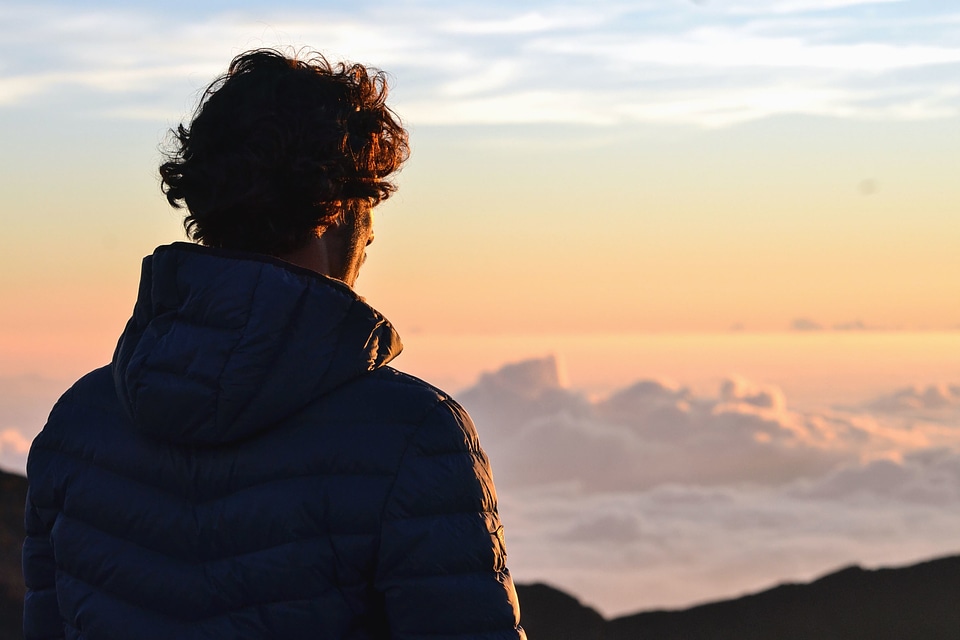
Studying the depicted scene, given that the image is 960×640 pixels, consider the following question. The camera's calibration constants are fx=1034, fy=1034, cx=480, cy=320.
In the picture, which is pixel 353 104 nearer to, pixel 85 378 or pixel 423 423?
pixel 423 423

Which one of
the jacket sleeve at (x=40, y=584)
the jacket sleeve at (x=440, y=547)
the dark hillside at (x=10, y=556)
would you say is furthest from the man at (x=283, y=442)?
the dark hillside at (x=10, y=556)

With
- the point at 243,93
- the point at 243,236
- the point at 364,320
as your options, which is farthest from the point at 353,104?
the point at 364,320

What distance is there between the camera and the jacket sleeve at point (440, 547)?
2037mm

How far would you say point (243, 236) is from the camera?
2.28 metres

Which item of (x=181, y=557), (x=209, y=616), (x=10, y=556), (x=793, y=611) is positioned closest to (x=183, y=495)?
(x=181, y=557)

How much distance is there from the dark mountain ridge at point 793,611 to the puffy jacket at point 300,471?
32.0ft

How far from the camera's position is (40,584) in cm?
270

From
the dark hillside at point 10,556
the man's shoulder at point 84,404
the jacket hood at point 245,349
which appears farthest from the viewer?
the dark hillside at point 10,556

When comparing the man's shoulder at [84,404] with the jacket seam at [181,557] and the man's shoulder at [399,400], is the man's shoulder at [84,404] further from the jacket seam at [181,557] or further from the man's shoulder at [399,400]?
the man's shoulder at [399,400]

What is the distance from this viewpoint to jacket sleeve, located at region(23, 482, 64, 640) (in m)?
2.68

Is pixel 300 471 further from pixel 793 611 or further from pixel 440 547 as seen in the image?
pixel 793 611

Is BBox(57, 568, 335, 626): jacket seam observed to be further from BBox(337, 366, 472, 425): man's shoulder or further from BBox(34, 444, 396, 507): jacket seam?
BBox(337, 366, 472, 425): man's shoulder

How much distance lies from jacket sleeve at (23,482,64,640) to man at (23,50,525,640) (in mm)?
433

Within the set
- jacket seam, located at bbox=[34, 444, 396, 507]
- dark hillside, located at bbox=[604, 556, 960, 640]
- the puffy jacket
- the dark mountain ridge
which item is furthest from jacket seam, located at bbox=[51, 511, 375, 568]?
dark hillside, located at bbox=[604, 556, 960, 640]
